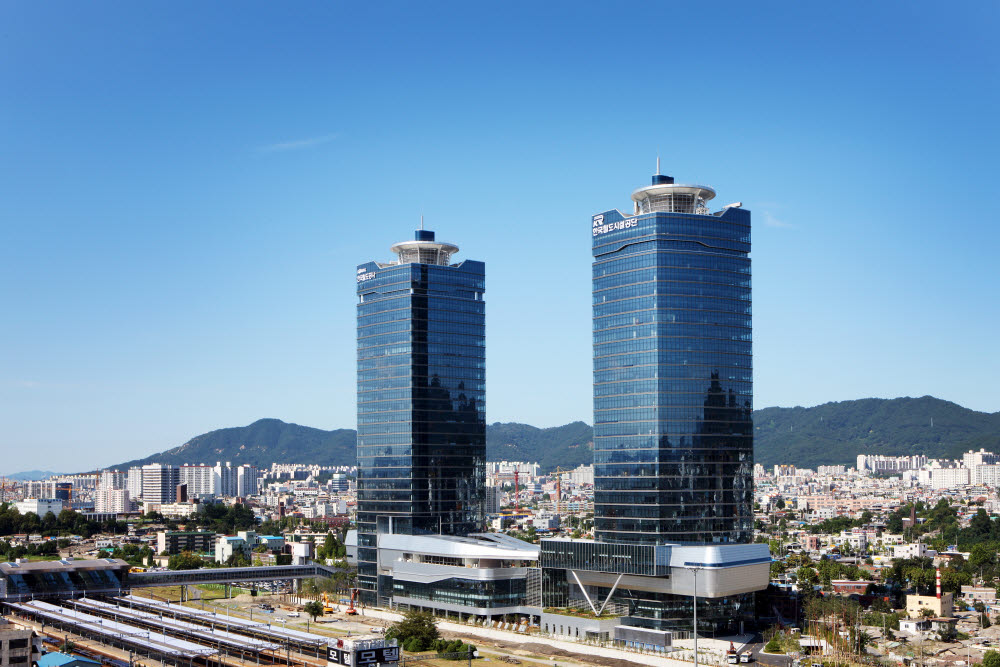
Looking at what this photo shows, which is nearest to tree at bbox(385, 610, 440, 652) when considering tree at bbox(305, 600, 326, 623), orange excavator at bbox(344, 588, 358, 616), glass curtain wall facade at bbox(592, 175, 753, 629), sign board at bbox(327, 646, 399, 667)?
sign board at bbox(327, 646, 399, 667)

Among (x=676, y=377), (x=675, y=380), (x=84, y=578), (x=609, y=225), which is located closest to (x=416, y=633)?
(x=675, y=380)

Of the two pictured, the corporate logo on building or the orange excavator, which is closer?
the corporate logo on building

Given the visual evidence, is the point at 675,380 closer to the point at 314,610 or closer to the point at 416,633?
the point at 416,633

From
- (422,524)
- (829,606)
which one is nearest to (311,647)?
(422,524)

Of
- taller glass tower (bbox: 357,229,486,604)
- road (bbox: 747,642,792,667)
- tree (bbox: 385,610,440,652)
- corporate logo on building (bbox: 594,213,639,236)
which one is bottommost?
road (bbox: 747,642,792,667)

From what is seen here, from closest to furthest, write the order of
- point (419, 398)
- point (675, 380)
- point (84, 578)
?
point (675, 380)
point (419, 398)
point (84, 578)

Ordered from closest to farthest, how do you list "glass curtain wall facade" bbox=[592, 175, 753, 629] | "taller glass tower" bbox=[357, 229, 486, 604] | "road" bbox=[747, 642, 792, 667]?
"road" bbox=[747, 642, 792, 667]
"glass curtain wall facade" bbox=[592, 175, 753, 629]
"taller glass tower" bbox=[357, 229, 486, 604]

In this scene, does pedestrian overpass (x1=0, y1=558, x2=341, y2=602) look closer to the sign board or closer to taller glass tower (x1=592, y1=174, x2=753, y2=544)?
taller glass tower (x1=592, y1=174, x2=753, y2=544)
